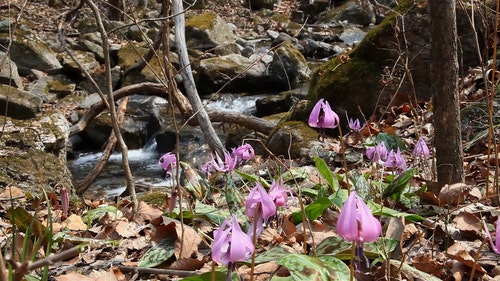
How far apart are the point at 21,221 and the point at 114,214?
708 mm

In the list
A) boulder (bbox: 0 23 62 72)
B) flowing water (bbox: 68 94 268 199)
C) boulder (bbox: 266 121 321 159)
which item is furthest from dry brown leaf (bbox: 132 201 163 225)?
boulder (bbox: 0 23 62 72)

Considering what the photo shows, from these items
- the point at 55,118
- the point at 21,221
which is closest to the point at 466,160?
the point at 21,221

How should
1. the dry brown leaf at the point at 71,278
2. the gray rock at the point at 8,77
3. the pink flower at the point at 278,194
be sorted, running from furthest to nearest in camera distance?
1. the gray rock at the point at 8,77
2. the dry brown leaf at the point at 71,278
3. the pink flower at the point at 278,194

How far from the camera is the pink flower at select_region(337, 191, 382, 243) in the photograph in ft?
3.28

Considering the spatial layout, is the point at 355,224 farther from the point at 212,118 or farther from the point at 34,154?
the point at 212,118

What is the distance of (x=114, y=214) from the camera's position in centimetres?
285

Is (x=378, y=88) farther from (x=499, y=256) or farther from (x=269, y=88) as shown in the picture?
(x=269, y=88)

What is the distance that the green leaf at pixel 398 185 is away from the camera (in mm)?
2088

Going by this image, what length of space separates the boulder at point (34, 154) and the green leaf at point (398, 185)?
2.69 meters

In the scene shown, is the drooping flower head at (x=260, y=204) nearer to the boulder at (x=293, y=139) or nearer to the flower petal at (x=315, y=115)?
the flower petal at (x=315, y=115)

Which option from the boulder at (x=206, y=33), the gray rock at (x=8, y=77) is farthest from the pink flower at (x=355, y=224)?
the boulder at (x=206, y=33)

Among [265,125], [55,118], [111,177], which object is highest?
[55,118]

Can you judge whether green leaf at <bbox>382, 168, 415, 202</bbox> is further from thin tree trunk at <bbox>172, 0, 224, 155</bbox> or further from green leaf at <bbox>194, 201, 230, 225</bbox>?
thin tree trunk at <bbox>172, 0, 224, 155</bbox>

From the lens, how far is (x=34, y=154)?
14.3ft
